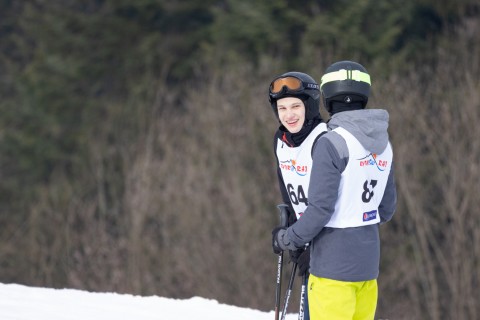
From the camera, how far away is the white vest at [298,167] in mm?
3795

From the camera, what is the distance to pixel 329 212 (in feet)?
12.0

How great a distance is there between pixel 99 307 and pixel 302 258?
1.93 metres

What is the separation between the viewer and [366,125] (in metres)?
3.70

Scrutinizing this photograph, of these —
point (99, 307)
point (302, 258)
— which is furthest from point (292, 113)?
point (99, 307)

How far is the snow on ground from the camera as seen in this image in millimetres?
5129

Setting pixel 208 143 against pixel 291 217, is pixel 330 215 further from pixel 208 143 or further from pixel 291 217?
pixel 208 143

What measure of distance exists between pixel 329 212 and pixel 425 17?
1561 cm

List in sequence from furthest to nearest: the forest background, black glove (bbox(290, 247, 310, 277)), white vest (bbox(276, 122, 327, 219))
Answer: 1. the forest background
2. black glove (bbox(290, 247, 310, 277))
3. white vest (bbox(276, 122, 327, 219))

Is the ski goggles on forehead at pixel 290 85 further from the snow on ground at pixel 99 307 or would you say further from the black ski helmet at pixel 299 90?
the snow on ground at pixel 99 307

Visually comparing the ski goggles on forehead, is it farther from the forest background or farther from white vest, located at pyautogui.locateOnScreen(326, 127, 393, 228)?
the forest background

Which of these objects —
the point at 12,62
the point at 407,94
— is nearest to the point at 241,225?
the point at 407,94

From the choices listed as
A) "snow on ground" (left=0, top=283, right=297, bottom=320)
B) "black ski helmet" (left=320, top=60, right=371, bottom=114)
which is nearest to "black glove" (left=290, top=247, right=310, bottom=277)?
"black ski helmet" (left=320, top=60, right=371, bottom=114)

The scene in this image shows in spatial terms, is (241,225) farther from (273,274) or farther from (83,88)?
(83,88)

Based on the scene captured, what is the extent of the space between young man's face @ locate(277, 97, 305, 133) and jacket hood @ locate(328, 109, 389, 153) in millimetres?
138
